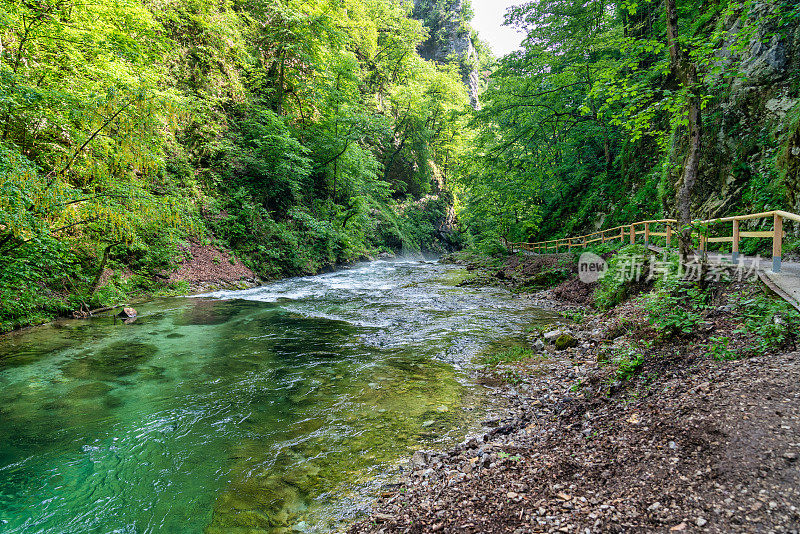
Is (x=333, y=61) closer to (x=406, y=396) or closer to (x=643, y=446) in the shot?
(x=406, y=396)

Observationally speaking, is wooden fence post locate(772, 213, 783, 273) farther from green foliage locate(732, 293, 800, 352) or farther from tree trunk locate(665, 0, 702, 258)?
green foliage locate(732, 293, 800, 352)

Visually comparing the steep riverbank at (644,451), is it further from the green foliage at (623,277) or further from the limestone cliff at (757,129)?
the limestone cliff at (757,129)

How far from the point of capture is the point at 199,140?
58.1 feet

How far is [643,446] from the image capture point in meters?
3.23

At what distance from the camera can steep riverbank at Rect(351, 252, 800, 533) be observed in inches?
95.4

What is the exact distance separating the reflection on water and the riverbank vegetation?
101 inches

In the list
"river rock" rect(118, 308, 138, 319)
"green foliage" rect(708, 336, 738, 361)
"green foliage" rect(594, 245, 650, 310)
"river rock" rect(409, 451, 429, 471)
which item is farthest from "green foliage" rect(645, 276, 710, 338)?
"river rock" rect(118, 308, 138, 319)

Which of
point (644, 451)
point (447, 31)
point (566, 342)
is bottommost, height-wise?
point (566, 342)

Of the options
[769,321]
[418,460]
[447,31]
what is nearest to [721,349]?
[769,321]

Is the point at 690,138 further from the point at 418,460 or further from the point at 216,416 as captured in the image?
the point at 216,416

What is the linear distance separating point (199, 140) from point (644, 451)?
67.2 feet

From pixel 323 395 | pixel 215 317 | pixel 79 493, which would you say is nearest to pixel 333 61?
pixel 215 317

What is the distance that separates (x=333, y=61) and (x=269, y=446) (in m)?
24.0

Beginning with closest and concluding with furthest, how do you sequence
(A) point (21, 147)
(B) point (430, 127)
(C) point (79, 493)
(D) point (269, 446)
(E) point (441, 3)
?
(C) point (79, 493) < (D) point (269, 446) < (A) point (21, 147) < (B) point (430, 127) < (E) point (441, 3)
